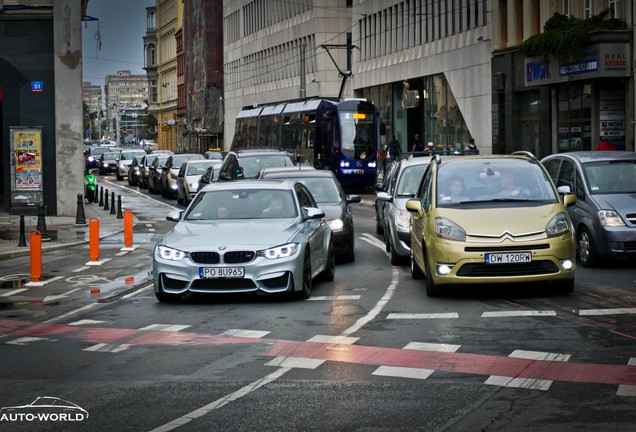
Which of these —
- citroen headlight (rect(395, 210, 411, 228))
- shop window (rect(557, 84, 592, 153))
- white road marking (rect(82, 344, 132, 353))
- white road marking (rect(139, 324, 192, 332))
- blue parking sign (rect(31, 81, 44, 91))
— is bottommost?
white road marking (rect(139, 324, 192, 332))

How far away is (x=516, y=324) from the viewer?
1150 centimetres

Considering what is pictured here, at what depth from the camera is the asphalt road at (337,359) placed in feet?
24.3

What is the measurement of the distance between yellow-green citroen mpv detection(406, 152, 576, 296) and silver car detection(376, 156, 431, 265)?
3079mm

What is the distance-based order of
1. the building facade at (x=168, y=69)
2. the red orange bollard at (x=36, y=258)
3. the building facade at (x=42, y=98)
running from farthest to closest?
the building facade at (x=168, y=69)
the building facade at (x=42, y=98)
the red orange bollard at (x=36, y=258)

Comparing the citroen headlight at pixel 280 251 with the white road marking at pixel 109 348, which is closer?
the white road marking at pixel 109 348

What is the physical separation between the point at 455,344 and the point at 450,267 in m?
3.10

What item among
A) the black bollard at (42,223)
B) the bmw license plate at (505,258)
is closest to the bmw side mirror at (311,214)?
the bmw license plate at (505,258)

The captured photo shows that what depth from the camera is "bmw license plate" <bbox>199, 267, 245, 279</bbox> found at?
13445 millimetres

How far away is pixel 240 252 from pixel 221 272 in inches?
12.6

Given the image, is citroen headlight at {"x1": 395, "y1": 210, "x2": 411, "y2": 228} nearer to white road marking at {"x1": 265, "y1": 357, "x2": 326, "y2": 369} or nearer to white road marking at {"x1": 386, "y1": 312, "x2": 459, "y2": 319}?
white road marking at {"x1": 386, "y1": 312, "x2": 459, "y2": 319}

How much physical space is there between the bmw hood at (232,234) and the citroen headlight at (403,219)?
12.2 ft

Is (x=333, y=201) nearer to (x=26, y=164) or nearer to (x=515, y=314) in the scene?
(x=515, y=314)

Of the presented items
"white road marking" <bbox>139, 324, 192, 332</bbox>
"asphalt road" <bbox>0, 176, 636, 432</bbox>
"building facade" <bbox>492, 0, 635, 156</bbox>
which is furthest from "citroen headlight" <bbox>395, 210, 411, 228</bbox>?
"building facade" <bbox>492, 0, 635, 156</bbox>

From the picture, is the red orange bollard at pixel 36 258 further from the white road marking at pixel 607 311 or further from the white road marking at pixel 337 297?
the white road marking at pixel 607 311
